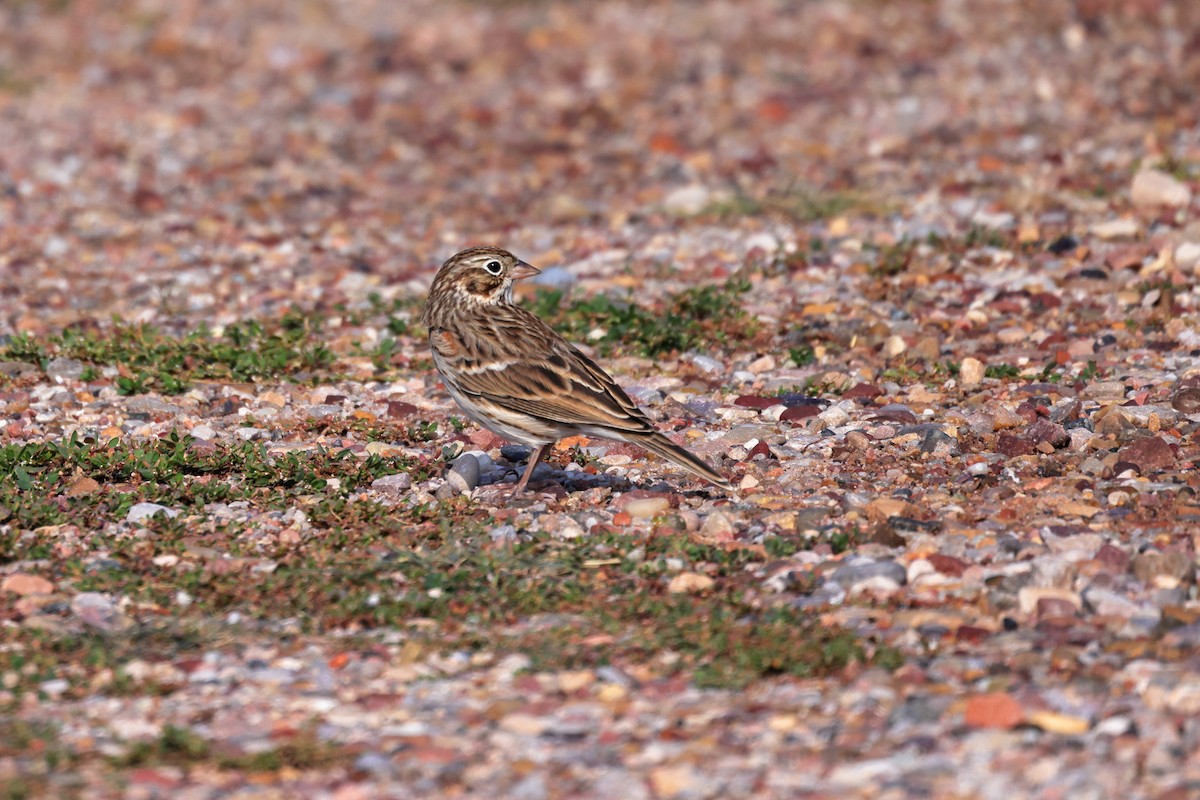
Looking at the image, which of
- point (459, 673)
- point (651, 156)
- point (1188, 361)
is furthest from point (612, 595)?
point (651, 156)

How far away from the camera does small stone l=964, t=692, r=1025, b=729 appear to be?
6.48 meters

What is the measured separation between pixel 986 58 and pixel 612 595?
13.2 metres

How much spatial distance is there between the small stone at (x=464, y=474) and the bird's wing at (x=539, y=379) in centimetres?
48

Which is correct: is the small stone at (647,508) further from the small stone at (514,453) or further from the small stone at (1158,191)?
the small stone at (1158,191)

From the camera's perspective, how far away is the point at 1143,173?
572 inches

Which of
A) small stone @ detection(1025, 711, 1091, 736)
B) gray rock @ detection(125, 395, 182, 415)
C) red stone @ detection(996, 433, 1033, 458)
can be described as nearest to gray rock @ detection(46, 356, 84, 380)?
gray rock @ detection(125, 395, 182, 415)

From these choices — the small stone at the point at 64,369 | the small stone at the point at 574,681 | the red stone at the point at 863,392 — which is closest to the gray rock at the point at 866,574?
the small stone at the point at 574,681

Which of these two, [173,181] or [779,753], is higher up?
[173,181]

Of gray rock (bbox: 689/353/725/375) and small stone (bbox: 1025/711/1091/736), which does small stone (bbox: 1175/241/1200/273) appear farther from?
small stone (bbox: 1025/711/1091/736)

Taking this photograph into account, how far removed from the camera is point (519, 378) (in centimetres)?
938

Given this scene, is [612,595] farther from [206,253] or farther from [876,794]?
[206,253]

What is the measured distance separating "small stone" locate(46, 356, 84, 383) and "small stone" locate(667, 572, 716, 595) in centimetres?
554

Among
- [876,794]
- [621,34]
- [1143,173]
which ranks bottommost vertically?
[876,794]

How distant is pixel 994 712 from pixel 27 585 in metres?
4.63
